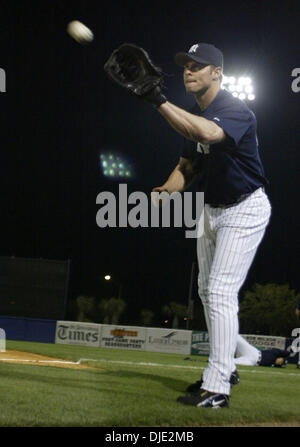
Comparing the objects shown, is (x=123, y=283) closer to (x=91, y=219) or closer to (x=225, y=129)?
(x=91, y=219)

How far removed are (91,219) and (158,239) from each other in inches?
357

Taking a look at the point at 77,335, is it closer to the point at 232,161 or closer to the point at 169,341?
the point at 169,341

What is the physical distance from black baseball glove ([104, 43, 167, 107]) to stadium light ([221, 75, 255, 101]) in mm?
16654

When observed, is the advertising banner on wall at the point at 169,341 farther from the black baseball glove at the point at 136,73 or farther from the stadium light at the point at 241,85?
the black baseball glove at the point at 136,73

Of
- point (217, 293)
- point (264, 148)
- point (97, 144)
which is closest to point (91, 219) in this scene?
point (97, 144)

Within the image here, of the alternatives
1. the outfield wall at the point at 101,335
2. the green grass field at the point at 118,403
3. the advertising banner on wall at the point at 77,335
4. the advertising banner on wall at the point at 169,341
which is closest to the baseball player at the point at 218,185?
the green grass field at the point at 118,403

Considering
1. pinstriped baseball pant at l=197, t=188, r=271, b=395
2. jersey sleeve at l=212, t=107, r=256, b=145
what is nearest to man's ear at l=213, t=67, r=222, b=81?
jersey sleeve at l=212, t=107, r=256, b=145

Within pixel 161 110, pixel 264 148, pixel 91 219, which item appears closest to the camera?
pixel 161 110

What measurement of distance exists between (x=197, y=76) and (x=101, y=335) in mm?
17425

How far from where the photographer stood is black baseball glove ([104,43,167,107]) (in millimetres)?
2793

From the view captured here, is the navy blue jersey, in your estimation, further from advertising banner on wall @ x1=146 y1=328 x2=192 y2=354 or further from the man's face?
advertising banner on wall @ x1=146 y1=328 x2=192 y2=354

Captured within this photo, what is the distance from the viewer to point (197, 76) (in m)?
3.29

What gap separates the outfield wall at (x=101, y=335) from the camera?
770 inches
